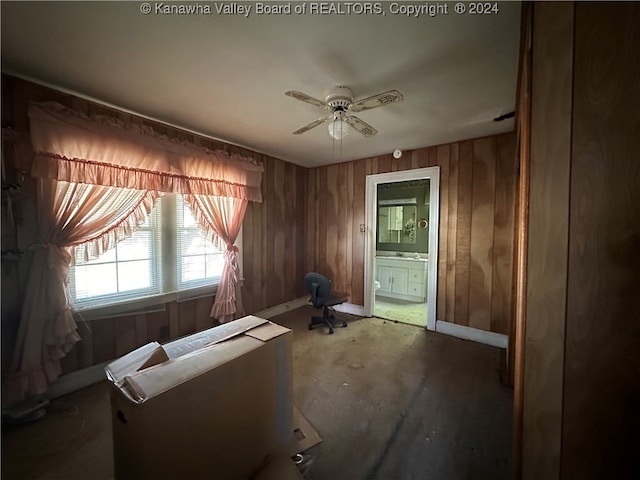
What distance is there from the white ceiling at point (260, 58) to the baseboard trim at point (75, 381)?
88.9 inches

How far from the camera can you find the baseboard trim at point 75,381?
1925 mm

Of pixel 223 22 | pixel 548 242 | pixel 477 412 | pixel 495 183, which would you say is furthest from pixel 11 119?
pixel 495 183

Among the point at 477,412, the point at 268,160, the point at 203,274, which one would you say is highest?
the point at 268,160

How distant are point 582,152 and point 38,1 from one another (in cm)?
232

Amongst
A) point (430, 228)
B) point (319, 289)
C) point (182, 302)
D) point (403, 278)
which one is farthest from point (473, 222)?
point (182, 302)

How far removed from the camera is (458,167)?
9.99 feet

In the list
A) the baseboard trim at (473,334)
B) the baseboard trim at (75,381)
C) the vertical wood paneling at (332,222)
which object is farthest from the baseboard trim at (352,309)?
the baseboard trim at (75,381)

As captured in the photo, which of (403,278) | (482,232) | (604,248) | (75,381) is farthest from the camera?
(403,278)

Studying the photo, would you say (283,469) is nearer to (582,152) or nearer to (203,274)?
(582,152)

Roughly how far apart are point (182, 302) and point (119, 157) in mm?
1531

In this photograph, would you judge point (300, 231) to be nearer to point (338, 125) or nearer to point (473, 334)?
point (338, 125)

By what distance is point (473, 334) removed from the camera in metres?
2.98

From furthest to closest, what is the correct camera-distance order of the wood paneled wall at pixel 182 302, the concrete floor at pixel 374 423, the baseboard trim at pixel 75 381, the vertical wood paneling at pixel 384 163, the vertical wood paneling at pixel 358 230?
1. the vertical wood paneling at pixel 358 230
2. the vertical wood paneling at pixel 384 163
3. the baseboard trim at pixel 75 381
4. the wood paneled wall at pixel 182 302
5. the concrete floor at pixel 374 423

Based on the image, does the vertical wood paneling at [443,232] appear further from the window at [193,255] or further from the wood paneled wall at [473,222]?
the window at [193,255]
